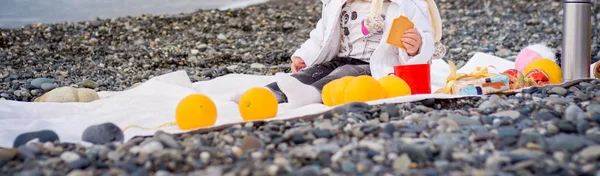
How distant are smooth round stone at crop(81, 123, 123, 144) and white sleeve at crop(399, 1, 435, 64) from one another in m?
1.71

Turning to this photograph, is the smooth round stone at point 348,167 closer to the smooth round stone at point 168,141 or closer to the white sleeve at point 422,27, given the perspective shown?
the smooth round stone at point 168,141

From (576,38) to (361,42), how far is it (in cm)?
120

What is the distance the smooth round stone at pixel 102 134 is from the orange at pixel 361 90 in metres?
1.04

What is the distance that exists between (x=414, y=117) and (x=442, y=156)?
1.92ft

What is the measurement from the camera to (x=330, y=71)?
155 inches

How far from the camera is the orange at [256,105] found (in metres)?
2.70

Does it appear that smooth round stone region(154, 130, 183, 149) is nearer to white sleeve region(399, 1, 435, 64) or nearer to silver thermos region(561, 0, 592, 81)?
white sleeve region(399, 1, 435, 64)

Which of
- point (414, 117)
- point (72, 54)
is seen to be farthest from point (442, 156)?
point (72, 54)

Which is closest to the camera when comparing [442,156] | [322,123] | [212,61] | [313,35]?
[442,156]

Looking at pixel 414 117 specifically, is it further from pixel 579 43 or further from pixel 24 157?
pixel 579 43

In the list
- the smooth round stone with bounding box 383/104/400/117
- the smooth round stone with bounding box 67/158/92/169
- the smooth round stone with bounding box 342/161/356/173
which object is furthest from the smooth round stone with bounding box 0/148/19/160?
the smooth round stone with bounding box 383/104/400/117

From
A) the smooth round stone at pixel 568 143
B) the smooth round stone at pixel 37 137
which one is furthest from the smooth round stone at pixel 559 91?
the smooth round stone at pixel 37 137

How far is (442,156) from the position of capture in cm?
184

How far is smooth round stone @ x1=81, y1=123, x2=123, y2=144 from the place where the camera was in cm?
246
